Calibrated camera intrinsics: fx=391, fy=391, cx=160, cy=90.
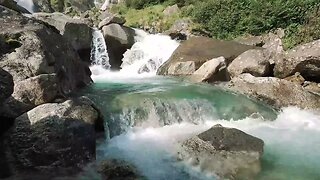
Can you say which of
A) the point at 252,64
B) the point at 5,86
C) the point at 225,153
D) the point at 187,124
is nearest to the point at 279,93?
the point at 252,64

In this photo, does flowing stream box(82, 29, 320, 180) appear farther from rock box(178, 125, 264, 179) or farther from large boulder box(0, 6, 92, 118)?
large boulder box(0, 6, 92, 118)

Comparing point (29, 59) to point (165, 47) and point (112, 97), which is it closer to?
point (112, 97)

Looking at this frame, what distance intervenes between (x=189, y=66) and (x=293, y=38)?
6009 millimetres

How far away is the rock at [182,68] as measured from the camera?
1662 centimetres

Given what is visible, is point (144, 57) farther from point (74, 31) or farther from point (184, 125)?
Answer: point (184, 125)

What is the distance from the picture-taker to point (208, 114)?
1174 centimetres

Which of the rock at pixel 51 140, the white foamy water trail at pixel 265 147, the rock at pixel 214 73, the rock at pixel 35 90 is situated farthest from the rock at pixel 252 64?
the rock at pixel 51 140

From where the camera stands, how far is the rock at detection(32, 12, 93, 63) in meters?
19.0

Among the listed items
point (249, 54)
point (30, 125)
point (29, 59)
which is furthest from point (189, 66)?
point (30, 125)

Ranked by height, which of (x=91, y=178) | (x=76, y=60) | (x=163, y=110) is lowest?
(x=91, y=178)

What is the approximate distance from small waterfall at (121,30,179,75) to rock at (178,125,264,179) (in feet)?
33.9

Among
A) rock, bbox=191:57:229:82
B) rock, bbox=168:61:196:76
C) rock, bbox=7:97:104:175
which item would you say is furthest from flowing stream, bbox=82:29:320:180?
rock, bbox=168:61:196:76

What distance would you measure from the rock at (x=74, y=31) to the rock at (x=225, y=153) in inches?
463

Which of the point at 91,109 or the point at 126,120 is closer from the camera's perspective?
the point at 91,109
